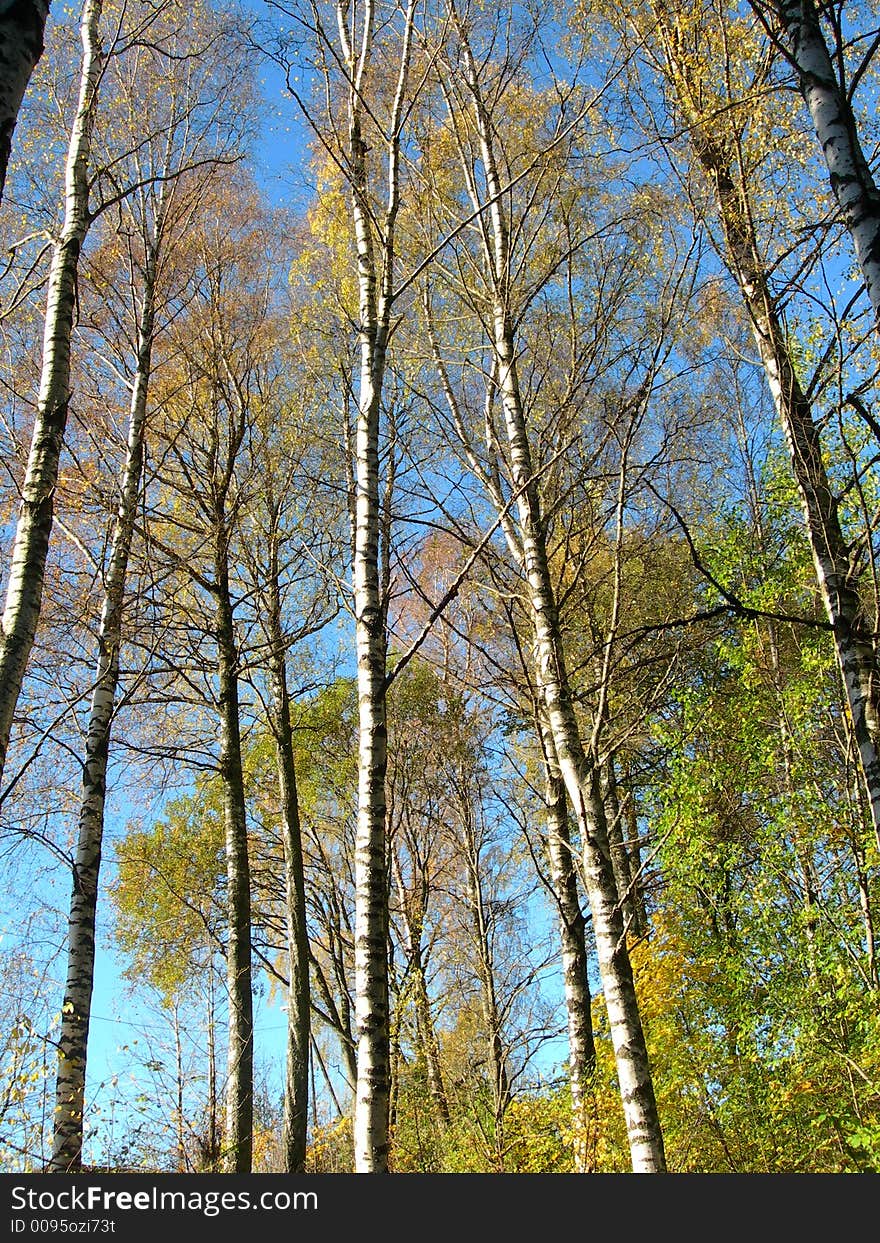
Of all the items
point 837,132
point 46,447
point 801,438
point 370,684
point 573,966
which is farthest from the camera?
point 573,966

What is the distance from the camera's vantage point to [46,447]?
4.42 meters

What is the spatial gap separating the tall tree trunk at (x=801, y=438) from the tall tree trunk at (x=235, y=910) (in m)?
5.32

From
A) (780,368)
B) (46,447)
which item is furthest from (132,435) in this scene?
(780,368)

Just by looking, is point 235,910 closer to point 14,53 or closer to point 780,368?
point 780,368

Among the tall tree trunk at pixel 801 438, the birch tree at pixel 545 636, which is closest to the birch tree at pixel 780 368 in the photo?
the tall tree trunk at pixel 801 438

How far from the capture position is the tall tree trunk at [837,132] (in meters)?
3.11

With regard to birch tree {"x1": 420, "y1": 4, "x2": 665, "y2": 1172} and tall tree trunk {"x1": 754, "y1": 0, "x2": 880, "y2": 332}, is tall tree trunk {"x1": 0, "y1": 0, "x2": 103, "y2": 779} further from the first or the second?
tall tree trunk {"x1": 754, "y1": 0, "x2": 880, "y2": 332}

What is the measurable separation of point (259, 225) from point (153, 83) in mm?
2073

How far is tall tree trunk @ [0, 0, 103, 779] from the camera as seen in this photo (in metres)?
3.82

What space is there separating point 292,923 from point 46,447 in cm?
651

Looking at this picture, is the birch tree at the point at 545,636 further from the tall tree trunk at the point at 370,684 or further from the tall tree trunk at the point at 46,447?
the tall tree trunk at the point at 46,447

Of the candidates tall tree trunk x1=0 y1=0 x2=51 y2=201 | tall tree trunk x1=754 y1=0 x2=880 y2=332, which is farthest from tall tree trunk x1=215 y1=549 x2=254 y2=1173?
tall tree trunk x1=0 y1=0 x2=51 y2=201

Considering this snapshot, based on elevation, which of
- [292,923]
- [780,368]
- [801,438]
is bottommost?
[292,923]

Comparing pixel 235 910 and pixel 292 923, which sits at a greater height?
pixel 292 923
